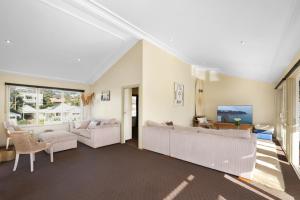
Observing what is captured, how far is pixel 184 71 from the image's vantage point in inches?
256

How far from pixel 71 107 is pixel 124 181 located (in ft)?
17.3

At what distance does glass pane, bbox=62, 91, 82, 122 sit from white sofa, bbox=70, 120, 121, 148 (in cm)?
149

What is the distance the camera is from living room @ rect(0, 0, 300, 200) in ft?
7.77

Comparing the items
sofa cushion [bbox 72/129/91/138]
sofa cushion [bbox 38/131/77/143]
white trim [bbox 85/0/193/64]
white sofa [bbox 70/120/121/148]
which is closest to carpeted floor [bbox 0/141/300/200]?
sofa cushion [bbox 38/131/77/143]

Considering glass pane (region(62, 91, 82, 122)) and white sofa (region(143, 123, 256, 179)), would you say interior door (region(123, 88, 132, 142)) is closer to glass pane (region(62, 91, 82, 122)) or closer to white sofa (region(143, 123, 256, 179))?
white sofa (region(143, 123, 256, 179))

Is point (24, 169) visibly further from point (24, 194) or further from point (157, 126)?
point (157, 126)

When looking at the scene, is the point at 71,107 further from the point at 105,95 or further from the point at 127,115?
the point at 127,115

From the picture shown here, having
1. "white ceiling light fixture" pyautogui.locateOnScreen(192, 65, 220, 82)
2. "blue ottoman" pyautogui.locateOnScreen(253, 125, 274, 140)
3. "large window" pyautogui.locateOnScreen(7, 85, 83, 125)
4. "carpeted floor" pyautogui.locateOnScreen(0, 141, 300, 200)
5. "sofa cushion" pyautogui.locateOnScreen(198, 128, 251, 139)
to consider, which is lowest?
"carpeted floor" pyautogui.locateOnScreen(0, 141, 300, 200)

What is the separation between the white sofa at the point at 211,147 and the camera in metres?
2.63

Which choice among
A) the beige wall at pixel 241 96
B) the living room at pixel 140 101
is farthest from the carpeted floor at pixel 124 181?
the beige wall at pixel 241 96

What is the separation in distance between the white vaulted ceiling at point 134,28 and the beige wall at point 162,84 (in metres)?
0.52

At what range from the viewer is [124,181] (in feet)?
8.27

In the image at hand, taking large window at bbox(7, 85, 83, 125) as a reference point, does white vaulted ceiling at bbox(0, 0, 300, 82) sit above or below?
above

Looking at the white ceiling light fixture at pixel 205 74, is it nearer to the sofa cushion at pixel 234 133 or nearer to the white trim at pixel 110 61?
the white trim at pixel 110 61
